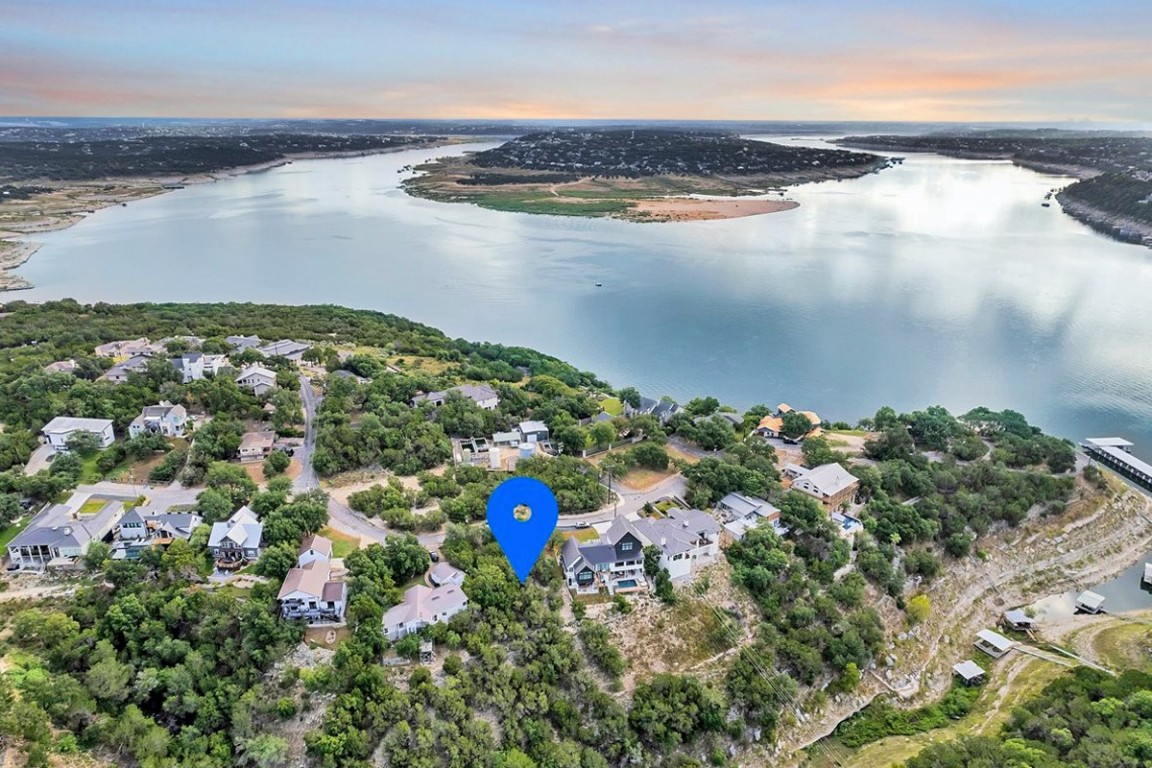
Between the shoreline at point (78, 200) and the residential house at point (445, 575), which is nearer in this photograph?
the residential house at point (445, 575)

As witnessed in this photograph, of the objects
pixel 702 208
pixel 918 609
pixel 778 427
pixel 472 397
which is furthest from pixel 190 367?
pixel 702 208

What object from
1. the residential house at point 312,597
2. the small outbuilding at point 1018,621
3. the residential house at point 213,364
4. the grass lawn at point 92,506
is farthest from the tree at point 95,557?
the small outbuilding at point 1018,621

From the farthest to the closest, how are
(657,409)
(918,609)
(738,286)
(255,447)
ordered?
(738,286), (657,409), (255,447), (918,609)

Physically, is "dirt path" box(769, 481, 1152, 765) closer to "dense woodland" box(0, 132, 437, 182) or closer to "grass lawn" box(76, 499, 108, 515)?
"grass lawn" box(76, 499, 108, 515)

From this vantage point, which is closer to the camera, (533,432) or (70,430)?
(70,430)

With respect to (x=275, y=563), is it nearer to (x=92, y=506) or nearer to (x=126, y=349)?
(x=92, y=506)

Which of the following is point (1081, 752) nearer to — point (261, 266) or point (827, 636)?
point (827, 636)

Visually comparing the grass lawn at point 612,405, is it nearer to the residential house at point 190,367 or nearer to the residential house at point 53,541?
the residential house at point 190,367
